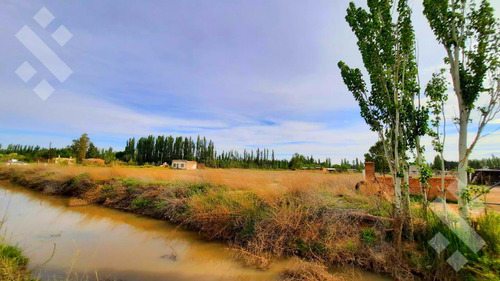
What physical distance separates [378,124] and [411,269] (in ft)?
9.54

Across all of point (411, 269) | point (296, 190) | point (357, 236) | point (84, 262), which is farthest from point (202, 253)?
point (411, 269)

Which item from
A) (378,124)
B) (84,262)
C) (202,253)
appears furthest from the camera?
(202,253)

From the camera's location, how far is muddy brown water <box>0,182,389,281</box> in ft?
13.5

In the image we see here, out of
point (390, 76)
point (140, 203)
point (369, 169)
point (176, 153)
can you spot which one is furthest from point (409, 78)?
point (176, 153)

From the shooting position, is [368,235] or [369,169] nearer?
[368,235]

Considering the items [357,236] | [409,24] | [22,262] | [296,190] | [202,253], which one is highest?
[409,24]

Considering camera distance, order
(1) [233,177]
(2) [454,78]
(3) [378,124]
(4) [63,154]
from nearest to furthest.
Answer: (2) [454,78], (3) [378,124], (1) [233,177], (4) [63,154]

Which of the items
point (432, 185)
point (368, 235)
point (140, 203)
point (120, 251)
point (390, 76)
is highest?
point (390, 76)

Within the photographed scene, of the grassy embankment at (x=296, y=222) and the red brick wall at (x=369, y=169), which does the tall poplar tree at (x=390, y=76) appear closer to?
the grassy embankment at (x=296, y=222)

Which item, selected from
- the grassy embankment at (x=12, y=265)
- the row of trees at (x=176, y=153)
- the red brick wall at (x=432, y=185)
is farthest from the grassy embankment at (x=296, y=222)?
the row of trees at (x=176, y=153)

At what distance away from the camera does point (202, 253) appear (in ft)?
17.3

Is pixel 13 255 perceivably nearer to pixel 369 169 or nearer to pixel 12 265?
pixel 12 265

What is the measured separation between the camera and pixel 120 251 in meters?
5.18

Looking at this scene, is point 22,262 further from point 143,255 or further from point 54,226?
point 54,226
